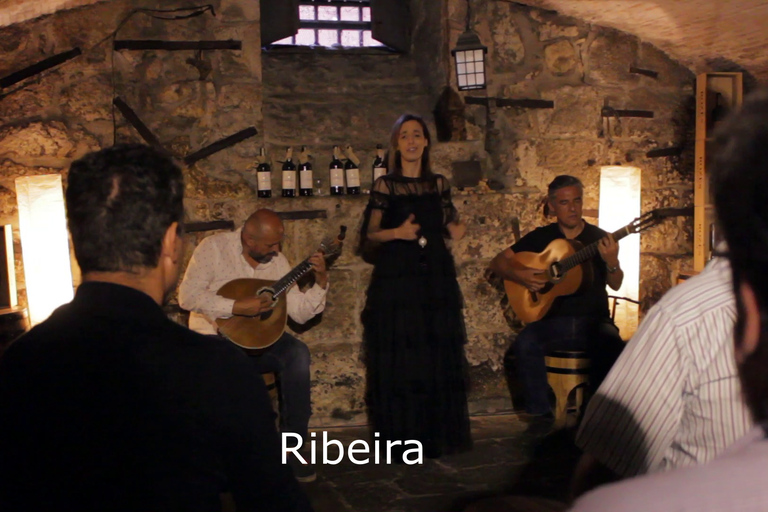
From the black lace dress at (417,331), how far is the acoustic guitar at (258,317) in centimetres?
35

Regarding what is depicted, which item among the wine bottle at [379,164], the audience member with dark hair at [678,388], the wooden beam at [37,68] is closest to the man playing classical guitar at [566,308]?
the wine bottle at [379,164]

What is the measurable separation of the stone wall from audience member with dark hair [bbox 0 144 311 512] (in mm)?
3237

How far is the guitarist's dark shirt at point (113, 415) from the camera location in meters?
1.09

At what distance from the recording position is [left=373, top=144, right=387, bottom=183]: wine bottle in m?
4.50

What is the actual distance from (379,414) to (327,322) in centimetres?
85

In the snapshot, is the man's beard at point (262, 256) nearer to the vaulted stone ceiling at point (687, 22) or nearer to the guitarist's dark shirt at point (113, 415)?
the vaulted stone ceiling at point (687, 22)

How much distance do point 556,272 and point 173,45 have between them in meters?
2.49

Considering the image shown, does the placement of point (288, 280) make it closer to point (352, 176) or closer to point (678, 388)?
point (352, 176)

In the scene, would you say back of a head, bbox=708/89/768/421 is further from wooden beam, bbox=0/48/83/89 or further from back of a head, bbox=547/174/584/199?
wooden beam, bbox=0/48/83/89

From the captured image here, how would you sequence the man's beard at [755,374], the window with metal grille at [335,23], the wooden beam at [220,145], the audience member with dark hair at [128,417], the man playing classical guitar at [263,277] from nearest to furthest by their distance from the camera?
the man's beard at [755,374] < the audience member with dark hair at [128,417] < the man playing classical guitar at [263,277] < the wooden beam at [220,145] < the window with metal grille at [335,23]

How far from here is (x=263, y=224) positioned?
373 cm

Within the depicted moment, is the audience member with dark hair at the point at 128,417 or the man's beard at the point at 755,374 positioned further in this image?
the audience member with dark hair at the point at 128,417

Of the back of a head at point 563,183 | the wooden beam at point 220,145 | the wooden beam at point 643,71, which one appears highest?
the wooden beam at point 643,71

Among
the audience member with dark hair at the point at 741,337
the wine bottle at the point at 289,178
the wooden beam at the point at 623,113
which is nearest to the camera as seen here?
the audience member with dark hair at the point at 741,337
